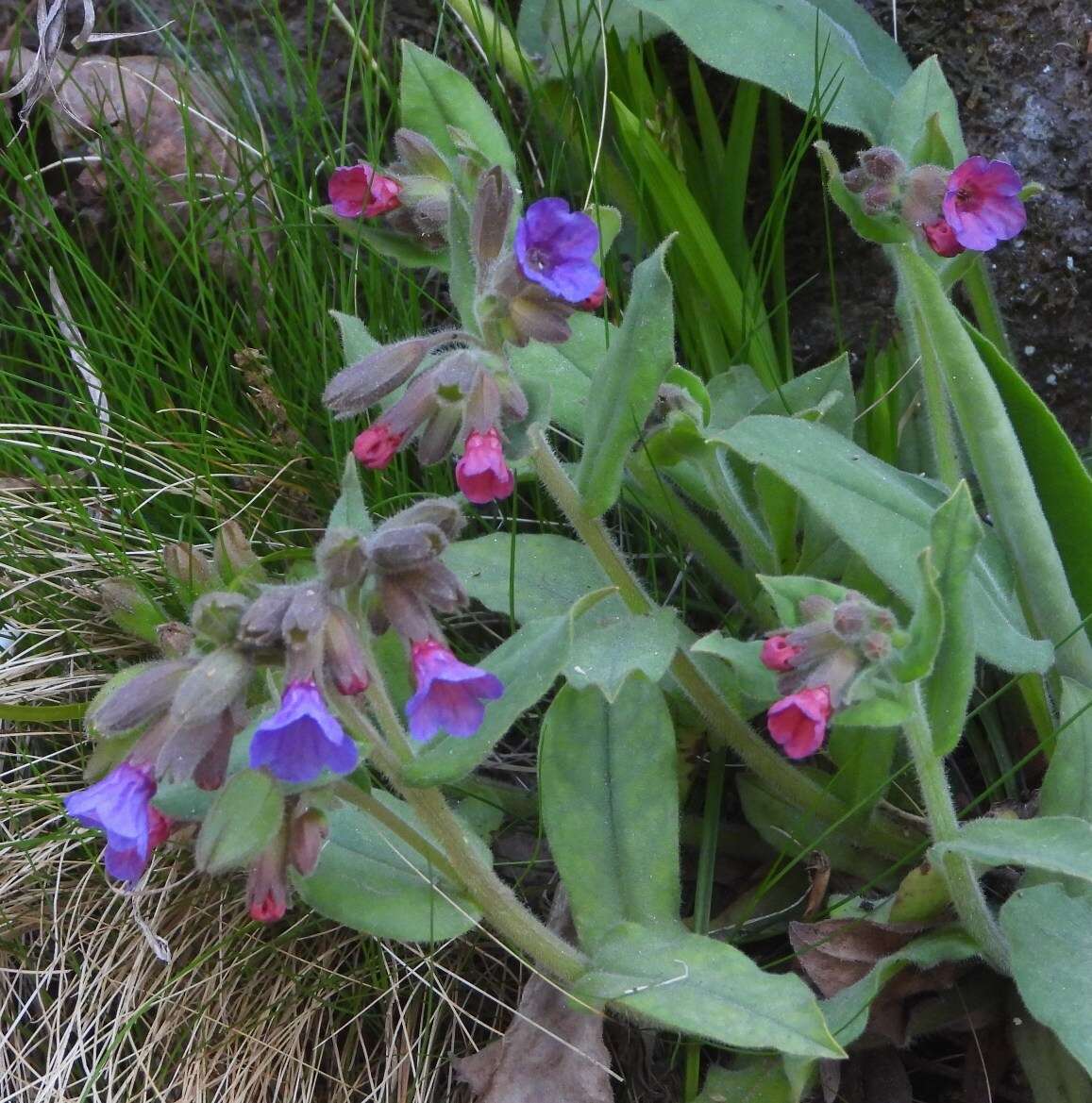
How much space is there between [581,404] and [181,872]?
99cm

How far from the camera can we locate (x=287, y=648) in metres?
1.42

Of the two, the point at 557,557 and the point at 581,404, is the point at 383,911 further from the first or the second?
the point at 581,404

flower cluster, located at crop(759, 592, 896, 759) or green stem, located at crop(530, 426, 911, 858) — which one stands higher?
flower cluster, located at crop(759, 592, 896, 759)

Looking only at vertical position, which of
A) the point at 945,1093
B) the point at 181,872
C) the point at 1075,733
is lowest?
the point at 181,872

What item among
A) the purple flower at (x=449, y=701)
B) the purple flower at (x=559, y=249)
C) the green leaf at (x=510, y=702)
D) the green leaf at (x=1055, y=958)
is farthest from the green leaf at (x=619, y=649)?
the green leaf at (x=1055, y=958)

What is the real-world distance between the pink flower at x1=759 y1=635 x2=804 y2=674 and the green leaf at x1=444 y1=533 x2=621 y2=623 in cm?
52

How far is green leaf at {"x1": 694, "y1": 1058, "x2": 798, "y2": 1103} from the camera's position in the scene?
1737 mm

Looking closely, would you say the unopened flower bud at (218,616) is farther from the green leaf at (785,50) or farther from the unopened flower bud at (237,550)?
the green leaf at (785,50)

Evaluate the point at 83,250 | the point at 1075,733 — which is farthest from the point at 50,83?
the point at 1075,733

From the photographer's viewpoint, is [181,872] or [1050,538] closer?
[1050,538]

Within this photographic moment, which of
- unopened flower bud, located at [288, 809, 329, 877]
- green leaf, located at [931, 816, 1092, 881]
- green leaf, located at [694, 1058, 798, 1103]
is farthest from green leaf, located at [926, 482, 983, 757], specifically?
unopened flower bud, located at [288, 809, 329, 877]

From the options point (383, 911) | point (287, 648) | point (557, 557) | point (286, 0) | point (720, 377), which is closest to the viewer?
point (287, 648)

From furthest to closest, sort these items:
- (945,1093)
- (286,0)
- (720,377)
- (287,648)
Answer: (286,0)
(720,377)
(945,1093)
(287,648)

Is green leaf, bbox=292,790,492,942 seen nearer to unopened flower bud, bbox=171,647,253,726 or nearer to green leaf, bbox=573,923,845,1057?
green leaf, bbox=573,923,845,1057
